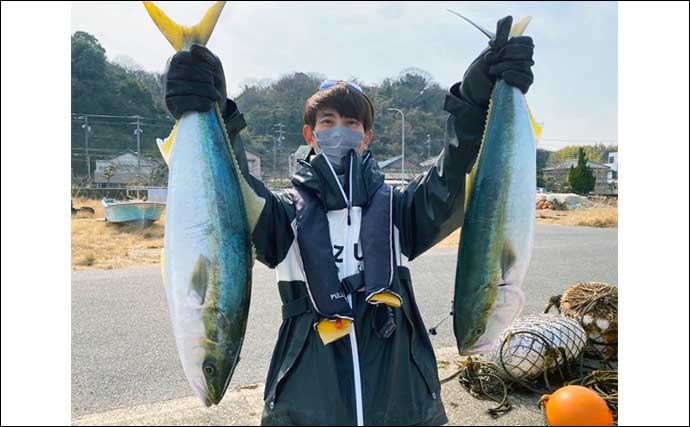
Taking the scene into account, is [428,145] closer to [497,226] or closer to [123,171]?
[123,171]

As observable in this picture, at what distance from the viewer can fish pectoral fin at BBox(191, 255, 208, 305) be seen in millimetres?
1843

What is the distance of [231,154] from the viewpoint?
1980 mm

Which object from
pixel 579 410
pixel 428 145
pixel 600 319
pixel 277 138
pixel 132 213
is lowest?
pixel 600 319

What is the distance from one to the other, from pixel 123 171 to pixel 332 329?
56.2 metres

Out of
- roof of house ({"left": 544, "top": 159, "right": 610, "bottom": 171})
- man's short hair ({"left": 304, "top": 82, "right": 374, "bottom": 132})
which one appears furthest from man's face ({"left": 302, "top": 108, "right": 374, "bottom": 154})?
roof of house ({"left": 544, "top": 159, "right": 610, "bottom": 171})

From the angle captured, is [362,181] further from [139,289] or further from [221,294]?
[139,289]

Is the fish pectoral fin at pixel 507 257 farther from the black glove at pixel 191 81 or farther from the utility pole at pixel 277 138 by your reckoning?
the utility pole at pixel 277 138

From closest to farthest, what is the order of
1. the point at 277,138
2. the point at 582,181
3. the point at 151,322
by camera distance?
the point at 151,322 → the point at 582,181 → the point at 277,138

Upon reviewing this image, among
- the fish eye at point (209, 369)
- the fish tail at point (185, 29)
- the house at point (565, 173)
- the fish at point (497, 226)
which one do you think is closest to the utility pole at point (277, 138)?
the house at point (565, 173)

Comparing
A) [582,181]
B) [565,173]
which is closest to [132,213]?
[582,181]

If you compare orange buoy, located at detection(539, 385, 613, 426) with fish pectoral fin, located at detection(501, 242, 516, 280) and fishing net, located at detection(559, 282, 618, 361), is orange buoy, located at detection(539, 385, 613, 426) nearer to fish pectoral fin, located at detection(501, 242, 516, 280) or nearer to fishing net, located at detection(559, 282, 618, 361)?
fish pectoral fin, located at detection(501, 242, 516, 280)

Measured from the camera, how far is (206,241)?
74.1 inches

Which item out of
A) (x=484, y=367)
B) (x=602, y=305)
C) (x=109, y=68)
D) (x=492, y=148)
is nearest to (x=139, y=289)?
(x=484, y=367)

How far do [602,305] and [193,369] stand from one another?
13.7ft
